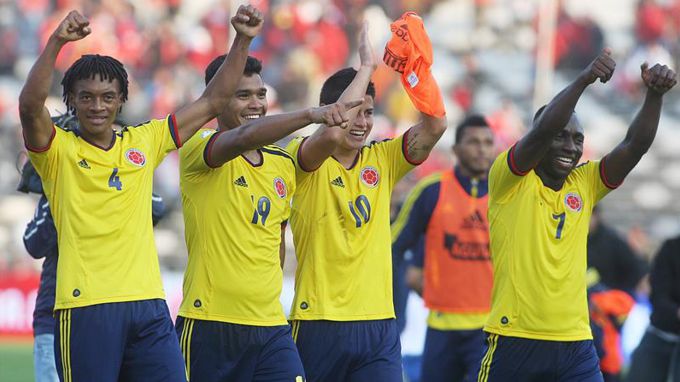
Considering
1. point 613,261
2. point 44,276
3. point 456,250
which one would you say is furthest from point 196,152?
point 613,261

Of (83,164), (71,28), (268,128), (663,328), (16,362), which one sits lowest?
(16,362)

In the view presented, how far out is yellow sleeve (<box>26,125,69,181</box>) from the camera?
6008 mm

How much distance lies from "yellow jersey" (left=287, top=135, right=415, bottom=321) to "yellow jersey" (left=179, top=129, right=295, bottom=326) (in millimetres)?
302

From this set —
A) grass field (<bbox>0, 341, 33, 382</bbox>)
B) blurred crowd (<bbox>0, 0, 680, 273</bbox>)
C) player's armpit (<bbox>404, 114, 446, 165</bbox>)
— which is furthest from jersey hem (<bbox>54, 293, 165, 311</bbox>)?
blurred crowd (<bbox>0, 0, 680, 273</bbox>)

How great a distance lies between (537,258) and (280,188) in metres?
1.51

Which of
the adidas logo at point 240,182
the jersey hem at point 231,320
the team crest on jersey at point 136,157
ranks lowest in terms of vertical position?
the jersey hem at point 231,320

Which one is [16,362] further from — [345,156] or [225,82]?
[225,82]

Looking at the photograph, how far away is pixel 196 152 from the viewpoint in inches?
263

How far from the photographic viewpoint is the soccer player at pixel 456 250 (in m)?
9.66

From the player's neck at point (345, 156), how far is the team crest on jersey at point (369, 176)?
89mm

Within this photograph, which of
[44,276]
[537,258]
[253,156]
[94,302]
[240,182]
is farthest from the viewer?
[44,276]

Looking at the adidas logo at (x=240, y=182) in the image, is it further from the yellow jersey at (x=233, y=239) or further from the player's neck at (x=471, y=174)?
the player's neck at (x=471, y=174)

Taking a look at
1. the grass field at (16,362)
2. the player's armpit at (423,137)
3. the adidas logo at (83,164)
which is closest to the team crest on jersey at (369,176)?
the player's armpit at (423,137)

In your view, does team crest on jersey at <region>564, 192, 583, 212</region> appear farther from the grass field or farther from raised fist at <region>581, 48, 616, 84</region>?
the grass field
